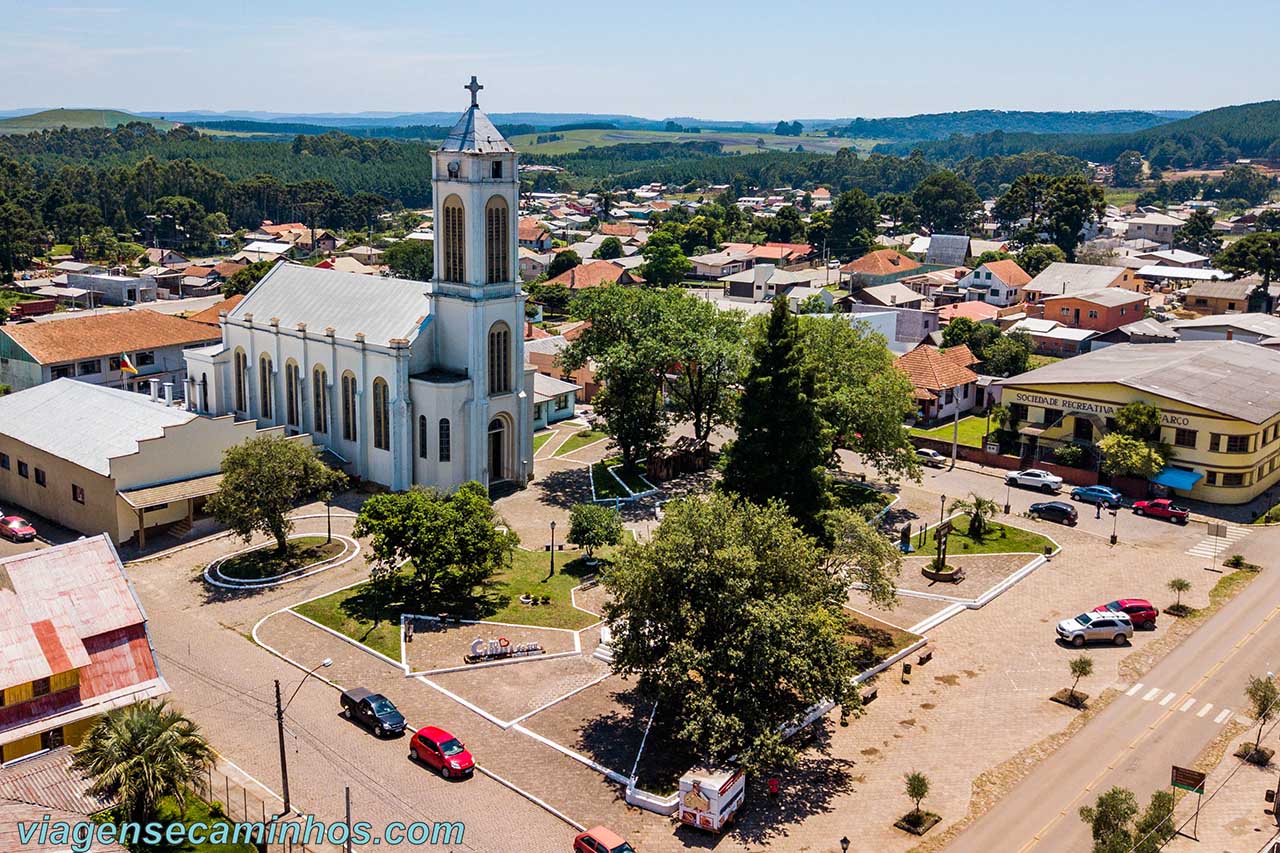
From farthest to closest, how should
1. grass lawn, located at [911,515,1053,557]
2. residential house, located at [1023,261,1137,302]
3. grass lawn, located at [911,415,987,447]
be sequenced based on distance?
residential house, located at [1023,261,1137,302], grass lawn, located at [911,415,987,447], grass lawn, located at [911,515,1053,557]

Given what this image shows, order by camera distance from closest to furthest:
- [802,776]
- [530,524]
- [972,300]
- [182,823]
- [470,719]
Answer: [182,823] → [802,776] → [470,719] → [530,524] → [972,300]

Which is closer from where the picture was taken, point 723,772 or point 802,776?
point 723,772

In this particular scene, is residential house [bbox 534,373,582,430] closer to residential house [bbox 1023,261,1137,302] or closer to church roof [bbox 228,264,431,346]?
church roof [bbox 228,264,431,346]

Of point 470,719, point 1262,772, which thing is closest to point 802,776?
point 470,719

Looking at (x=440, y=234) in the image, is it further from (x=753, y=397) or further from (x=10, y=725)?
(x=10, y=725)

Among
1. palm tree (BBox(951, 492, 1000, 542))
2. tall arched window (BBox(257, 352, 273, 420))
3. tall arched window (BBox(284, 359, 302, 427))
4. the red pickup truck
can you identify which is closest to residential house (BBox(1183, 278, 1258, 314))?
the red pickup truck

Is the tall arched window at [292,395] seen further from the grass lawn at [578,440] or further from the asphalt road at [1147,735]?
the asphalt road at [1147,735]
